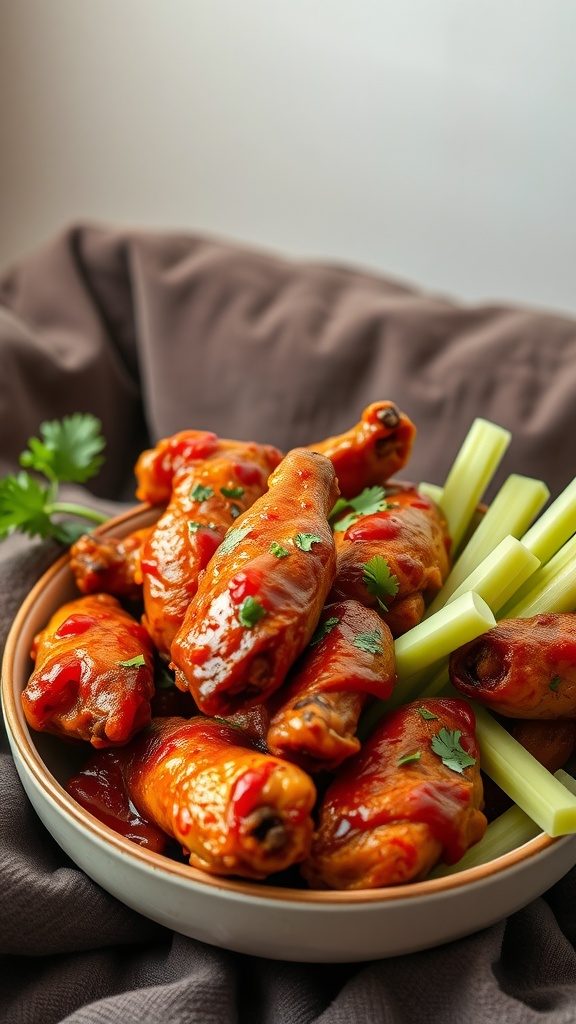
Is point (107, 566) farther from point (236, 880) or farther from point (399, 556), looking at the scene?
point (236, 880)

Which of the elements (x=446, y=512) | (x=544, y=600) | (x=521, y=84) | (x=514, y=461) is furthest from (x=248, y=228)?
(x=544, y=600)

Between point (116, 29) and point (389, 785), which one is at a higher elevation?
point (116, 29)

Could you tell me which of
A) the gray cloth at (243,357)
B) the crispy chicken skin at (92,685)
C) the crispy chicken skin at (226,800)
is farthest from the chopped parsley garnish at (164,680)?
the gray cloth at (243,357)

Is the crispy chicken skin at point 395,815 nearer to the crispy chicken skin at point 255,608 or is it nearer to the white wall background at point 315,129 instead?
the crispy chicken skin at point 255,608

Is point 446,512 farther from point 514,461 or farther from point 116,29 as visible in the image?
point 116,29

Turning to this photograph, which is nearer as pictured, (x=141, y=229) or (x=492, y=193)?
(x=141, y=229)

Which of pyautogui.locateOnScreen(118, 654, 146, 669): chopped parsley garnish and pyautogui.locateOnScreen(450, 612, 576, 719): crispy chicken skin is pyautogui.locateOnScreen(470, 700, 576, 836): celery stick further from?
pyautogui.locateOnScreen(118, 654, 146, 669): chopped parsley garnish

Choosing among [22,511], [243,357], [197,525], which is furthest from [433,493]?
[243,357]
